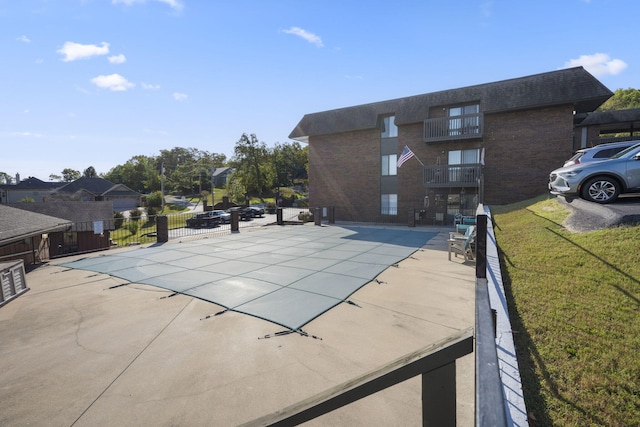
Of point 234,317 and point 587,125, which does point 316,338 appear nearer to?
point 234,317

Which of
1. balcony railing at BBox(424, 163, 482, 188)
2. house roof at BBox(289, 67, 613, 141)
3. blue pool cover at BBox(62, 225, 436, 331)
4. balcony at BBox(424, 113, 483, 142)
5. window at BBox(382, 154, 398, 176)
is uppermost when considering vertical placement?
house roof at BBox(289, 67, 613, 141)

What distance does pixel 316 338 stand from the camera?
211 inches

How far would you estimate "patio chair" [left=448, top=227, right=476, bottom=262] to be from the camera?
1030 cm

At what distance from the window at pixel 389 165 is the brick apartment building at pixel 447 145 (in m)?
0.08

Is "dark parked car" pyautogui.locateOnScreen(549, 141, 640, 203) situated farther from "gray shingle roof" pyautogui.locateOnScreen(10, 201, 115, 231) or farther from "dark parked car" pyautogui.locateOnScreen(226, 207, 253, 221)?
"dark parked car" pyautogui.locateOnScreen(226, 207, 253, 221)

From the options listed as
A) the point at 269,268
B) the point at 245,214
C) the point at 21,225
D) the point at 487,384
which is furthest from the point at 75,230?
the point at 487,384

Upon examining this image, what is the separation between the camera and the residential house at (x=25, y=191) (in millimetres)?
58156

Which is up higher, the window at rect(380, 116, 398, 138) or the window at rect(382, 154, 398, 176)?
the window at rect(380, 116, 398, 138)

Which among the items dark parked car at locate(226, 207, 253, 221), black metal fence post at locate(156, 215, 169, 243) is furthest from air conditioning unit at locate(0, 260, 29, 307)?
dark parked car at locate(226, 207, 253, 221)

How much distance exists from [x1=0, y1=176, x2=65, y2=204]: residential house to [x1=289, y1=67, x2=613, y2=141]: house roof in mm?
64017

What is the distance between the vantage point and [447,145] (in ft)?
74.1

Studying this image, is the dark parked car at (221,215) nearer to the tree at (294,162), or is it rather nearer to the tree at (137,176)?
the tree at (294,162)

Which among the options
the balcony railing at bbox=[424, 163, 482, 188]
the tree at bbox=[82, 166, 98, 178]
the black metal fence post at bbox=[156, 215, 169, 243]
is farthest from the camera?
the tree at bbox=[82, 166, 98, 178]

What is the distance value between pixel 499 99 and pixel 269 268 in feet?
63.6
